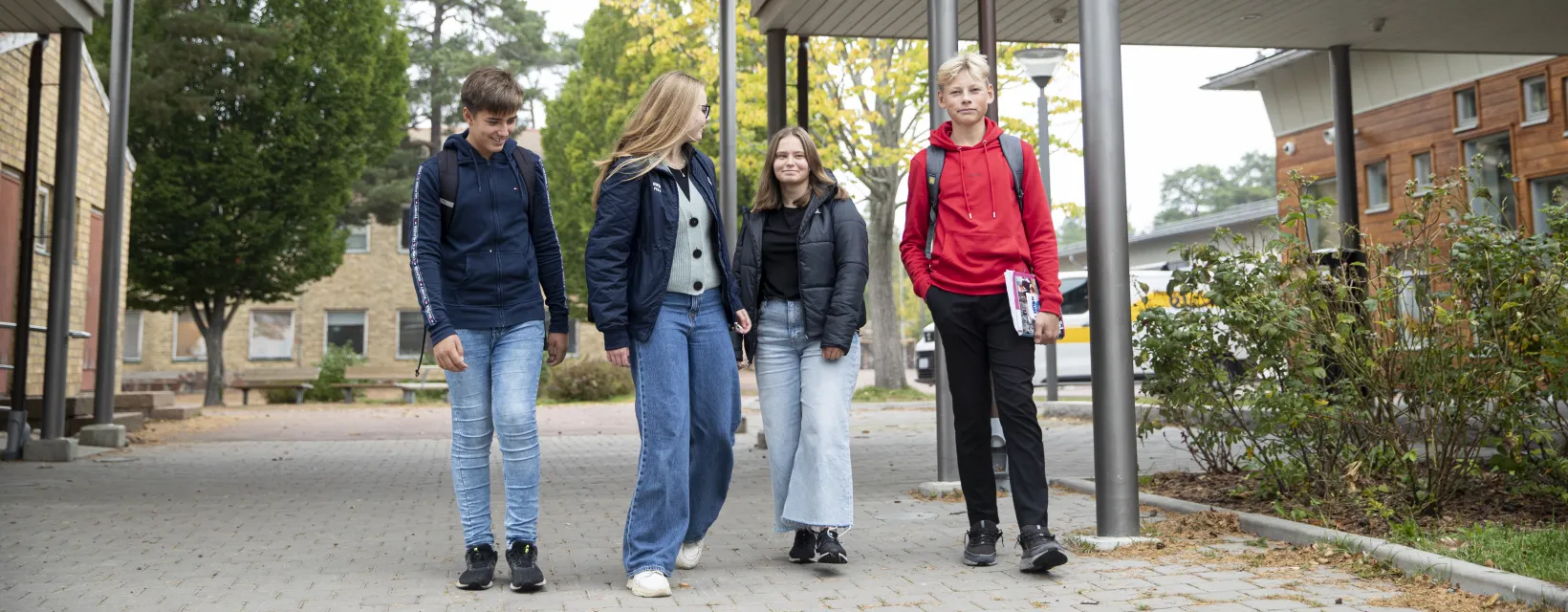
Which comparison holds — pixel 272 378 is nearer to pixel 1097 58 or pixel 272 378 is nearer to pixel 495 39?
pixel 495 39

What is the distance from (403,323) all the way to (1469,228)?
134ft

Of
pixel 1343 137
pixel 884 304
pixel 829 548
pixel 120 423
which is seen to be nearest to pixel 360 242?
pixel 884 304

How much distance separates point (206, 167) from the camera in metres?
25.7

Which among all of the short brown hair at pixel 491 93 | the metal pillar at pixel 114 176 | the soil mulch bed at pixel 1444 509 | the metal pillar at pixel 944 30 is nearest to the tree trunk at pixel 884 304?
the metal pillar at pixel 114 176

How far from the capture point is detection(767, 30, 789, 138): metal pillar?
10750mm

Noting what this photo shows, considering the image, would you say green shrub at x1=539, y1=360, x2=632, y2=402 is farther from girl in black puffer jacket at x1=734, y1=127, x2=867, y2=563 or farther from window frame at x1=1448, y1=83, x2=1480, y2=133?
girl in black puffer jacket at x1=734, y1=127, x2=867, y2=563

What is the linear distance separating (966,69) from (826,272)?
92 cm

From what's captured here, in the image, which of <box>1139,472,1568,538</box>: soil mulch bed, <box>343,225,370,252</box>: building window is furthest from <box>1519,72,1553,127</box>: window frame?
<box>343,225,370,252</box>: building window

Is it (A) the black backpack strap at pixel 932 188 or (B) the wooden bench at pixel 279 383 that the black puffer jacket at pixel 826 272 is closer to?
(A) the black backpack strap at pixel 932 188

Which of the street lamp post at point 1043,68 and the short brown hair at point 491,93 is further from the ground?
the street lamp post at point 1043,68

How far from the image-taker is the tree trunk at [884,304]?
26.1 metres

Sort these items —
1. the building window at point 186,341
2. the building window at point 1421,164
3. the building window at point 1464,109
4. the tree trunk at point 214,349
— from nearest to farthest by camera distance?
the building window at point 1464,109, the building window at point 1421,164, the tree trunk at point 214,349, the building window at point 186,341

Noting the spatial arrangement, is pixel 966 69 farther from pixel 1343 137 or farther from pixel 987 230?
pixel 1343 137

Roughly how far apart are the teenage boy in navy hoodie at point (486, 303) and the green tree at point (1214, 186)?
86652 mm
